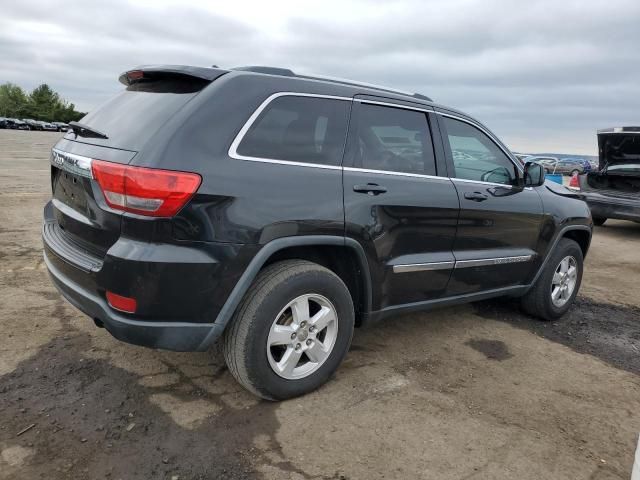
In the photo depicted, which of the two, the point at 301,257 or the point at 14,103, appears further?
the point at 14,103

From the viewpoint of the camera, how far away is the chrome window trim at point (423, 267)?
342 centimetres

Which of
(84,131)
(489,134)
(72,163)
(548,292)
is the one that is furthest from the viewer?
(548,292)

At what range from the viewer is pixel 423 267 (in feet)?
11.7

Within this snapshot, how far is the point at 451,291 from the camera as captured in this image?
3.92m

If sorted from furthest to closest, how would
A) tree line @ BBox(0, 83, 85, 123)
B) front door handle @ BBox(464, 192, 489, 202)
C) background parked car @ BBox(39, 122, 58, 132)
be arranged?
tree line @ BBox(0, 83, 85, 123), background parked car @ BBox(39, 122, 58, 132), front door handle @ BBox(464, 192, 489, 202)

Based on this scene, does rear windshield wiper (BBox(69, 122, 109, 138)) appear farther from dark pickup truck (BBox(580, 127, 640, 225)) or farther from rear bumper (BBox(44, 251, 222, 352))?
dark pickup truck (BBox(580, 127, 640, 225))

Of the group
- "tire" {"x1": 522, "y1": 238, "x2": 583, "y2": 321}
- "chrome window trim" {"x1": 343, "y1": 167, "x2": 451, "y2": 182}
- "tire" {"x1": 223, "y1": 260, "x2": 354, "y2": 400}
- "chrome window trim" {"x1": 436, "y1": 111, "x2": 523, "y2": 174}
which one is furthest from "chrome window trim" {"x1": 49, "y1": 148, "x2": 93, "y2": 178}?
"tire" {"x1": 522, "y1": 238, "x2": 583, "y2": 321}

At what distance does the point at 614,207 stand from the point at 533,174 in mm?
6342

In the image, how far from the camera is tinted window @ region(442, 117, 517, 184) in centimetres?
390

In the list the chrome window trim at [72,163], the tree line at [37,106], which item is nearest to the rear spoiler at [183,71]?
the chrome window trim at [72,163]

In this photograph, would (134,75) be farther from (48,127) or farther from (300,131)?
(48,127)

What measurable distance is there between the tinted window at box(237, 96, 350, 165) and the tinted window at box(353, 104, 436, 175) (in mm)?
158

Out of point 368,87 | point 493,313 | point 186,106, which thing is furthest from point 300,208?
point 493,313

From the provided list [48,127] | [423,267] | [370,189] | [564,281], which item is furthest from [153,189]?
[48,127]
